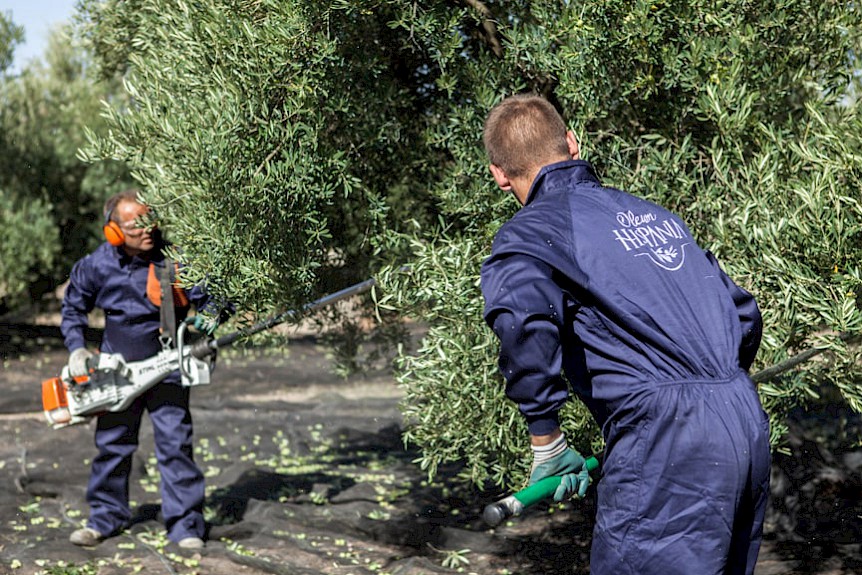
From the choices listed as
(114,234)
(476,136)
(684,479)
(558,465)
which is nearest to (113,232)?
(114,234)

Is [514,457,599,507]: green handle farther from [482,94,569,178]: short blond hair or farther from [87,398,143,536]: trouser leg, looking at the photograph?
[87,398,143,536]: trouser leg

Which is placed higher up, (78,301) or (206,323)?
(78,301)

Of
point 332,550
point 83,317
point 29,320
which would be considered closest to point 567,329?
point 332,550

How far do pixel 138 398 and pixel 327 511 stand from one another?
1.65 meters

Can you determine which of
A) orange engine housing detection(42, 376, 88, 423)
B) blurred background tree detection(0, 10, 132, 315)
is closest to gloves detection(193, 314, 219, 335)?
orange engine housing detection(42, 376, 88, 423)

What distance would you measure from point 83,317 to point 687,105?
439 centimetres

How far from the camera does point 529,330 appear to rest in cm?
308

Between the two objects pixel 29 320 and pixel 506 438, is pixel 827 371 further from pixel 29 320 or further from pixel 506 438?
pixel 29 320

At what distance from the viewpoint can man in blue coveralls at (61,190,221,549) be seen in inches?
270

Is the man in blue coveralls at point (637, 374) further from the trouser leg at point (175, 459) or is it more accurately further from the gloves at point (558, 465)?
the trouser leg at point (175, 459)

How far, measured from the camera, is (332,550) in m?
6.82

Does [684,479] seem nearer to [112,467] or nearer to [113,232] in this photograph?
[113,232]

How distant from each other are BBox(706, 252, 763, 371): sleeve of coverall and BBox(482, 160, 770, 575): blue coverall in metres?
0.20

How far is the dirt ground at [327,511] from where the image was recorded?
6.48 meters
